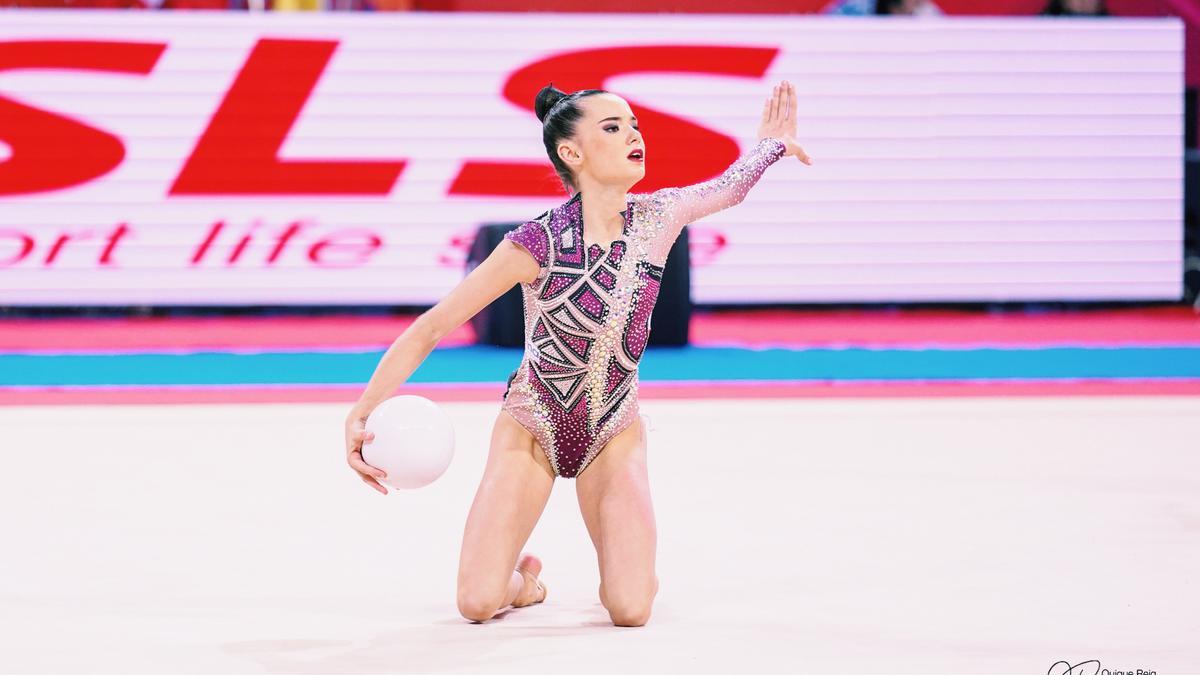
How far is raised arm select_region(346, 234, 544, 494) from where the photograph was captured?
8.73ft

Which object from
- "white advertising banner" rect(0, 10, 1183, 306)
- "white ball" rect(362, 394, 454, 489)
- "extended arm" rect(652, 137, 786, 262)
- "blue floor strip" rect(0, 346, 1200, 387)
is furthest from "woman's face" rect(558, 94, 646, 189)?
"white advertising banner" rect(0, 10, 1183, 306)

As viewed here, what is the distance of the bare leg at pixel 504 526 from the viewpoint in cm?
265

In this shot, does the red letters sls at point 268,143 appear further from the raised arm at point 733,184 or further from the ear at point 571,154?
the ear at point 571,154

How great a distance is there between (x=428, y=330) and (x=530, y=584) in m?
0.57

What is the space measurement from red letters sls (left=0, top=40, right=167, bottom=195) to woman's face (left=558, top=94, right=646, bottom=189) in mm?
6796

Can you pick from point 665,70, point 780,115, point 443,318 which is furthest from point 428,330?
point 665,70

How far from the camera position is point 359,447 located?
267 cm

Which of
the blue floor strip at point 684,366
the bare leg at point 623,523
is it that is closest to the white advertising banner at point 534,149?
the blue floor strip at point 684,366

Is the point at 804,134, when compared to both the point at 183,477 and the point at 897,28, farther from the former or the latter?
the point at 183,477

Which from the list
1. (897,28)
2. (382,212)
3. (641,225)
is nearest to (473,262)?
(382,212)

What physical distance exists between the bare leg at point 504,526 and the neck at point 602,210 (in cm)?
45

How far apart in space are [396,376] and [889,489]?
182cm
